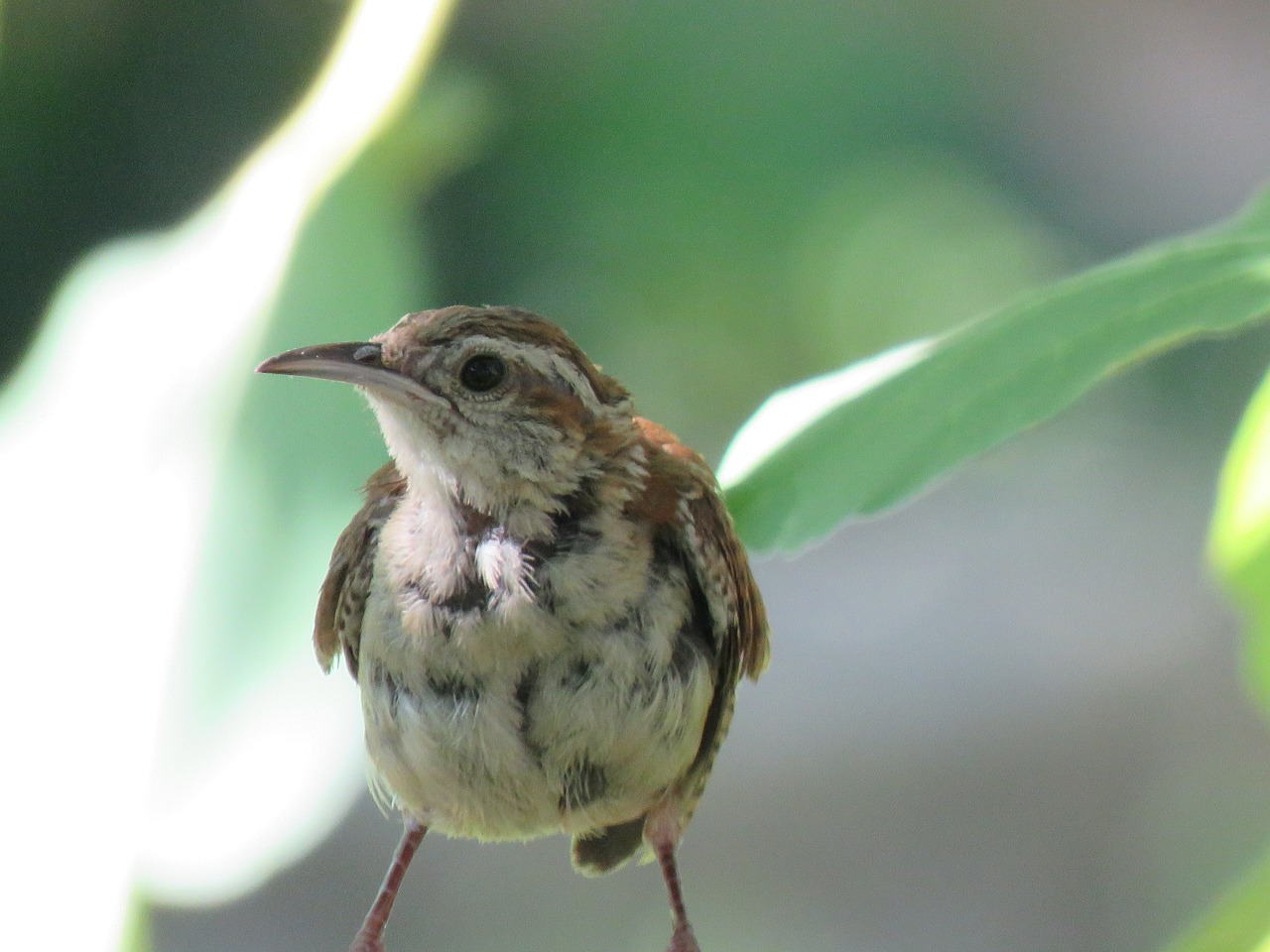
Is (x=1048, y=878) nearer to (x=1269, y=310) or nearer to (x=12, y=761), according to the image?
(x=12, y=761)

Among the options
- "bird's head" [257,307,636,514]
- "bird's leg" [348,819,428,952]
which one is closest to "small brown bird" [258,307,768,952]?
"bird's head" [257,307,636,514]

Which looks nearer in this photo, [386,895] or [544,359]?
[544,359]

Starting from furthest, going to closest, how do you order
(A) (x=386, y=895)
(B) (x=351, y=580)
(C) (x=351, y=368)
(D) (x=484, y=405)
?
(A) (x=386, y=895)
(B) (x=351, y=580)
(D) (x=484, y=405)
(C) (x=351, y=368)

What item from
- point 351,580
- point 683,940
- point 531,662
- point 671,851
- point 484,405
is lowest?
point 683,940

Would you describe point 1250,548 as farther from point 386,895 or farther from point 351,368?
point 386,895

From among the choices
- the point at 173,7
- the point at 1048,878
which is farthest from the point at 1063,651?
the point at 173,7

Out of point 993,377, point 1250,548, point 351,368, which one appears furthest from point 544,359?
point 1250,548

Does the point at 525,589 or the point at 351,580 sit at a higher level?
the point at 351,580
